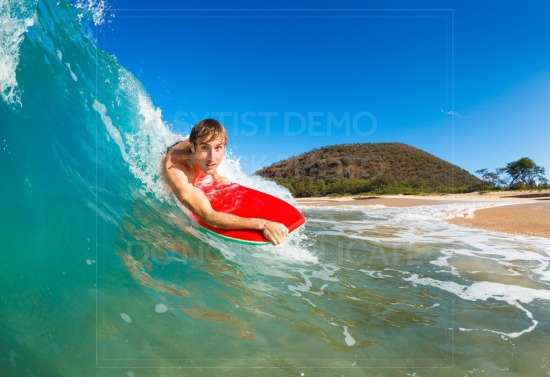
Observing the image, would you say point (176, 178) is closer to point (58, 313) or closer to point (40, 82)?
point (58, 313)

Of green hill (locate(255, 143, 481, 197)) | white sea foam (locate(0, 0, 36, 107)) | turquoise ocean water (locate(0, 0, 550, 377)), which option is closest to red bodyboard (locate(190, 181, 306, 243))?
turquoise ocean water (locate(0, 0, 550, 377))

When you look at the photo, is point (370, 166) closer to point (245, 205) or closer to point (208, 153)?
point (245, 205)

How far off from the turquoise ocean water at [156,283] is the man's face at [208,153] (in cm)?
88

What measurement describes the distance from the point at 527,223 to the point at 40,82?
38.4 ft

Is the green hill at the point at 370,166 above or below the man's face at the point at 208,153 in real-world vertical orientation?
above

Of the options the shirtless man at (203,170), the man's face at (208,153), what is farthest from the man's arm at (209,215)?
the man's face at (208,153)

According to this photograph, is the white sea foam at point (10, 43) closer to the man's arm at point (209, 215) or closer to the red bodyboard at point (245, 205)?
the man's arm at point (209, 215)

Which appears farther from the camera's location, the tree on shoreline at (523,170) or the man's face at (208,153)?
the tree on shoreline at (523,170)

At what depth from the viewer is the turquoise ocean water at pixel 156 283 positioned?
1.90 metres

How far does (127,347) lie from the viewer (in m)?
1.87

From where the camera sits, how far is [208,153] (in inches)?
128

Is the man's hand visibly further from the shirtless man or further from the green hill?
the green hill

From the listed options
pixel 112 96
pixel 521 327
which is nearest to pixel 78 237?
pixel 112 96

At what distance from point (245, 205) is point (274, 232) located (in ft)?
2.83
